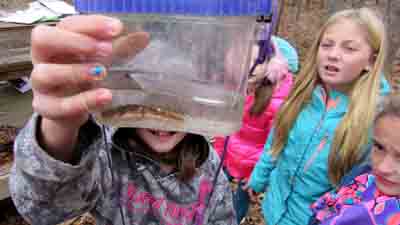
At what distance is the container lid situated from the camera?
20.1 inches

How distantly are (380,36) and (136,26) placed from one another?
1571 millimetres

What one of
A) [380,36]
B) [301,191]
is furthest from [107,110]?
[380,36]

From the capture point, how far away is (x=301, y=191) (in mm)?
A: 1781

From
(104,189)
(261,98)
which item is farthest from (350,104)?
(104,189)

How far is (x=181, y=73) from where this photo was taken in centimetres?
64

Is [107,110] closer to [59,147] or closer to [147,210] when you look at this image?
[59,147]

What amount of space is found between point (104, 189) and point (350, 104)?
3.93 feet

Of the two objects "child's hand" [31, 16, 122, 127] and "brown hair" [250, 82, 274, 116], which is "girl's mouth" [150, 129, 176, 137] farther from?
"brown hair" [250, 82, 274, 116]

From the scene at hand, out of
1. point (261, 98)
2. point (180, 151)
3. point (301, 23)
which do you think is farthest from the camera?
point (301, 23)

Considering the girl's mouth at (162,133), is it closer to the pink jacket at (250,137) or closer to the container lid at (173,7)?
the container lid at (173,7)

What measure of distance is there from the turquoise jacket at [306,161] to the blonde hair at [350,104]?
1.6 inches

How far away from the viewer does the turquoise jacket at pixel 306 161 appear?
1712mm

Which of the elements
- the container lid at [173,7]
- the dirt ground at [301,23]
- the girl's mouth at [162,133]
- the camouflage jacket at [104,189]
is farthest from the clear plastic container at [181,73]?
the dirt ground at [301,23]

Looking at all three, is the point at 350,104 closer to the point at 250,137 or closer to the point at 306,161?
the point at 306,161
